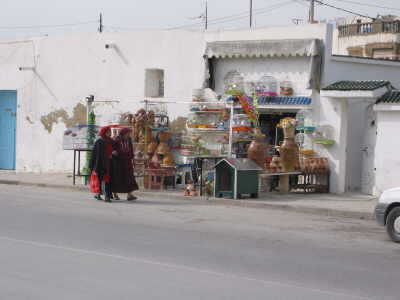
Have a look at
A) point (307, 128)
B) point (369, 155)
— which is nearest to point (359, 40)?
point (307, 128)

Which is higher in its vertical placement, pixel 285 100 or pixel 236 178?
pixel 285 100

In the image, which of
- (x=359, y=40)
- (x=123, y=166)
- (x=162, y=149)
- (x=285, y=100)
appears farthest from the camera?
(x=359, y=40)

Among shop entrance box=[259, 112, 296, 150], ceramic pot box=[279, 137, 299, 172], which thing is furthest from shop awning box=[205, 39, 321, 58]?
ceramic pot box=[279, 137, 299, 172]

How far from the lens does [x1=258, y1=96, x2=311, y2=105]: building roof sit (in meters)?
19.8

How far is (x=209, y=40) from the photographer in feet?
70.9

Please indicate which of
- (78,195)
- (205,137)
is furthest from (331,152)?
(78,195)

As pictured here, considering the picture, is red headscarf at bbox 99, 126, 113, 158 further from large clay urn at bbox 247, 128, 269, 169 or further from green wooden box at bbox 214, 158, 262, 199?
large clay urn at bbox 247, 128, 269, 169

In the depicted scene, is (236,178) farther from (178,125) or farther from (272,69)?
(178,125)

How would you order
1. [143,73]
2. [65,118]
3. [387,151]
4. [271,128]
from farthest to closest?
[65,118], [143,73], [271,128], [387,151]

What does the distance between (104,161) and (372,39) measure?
24.9 meters

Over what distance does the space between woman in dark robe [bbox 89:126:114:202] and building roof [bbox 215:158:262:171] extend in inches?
105

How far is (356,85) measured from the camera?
18.9 meters

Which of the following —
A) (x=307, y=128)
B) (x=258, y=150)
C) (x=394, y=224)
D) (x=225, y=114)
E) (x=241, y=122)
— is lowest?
(x=394, y=224)

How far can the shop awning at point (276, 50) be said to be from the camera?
770 inches
